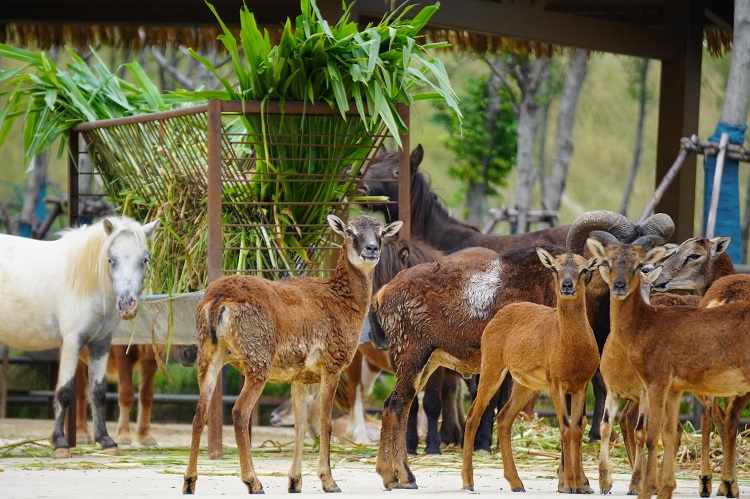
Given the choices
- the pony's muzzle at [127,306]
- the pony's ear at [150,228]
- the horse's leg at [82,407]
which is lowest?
the horse's leg at [82,407]

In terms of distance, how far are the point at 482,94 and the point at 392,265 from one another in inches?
492

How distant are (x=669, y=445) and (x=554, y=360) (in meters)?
0.98

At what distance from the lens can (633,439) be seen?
27.4ft

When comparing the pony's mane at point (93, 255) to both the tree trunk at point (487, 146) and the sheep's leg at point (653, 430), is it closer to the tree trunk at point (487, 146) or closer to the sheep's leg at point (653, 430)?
the sheep's leg at point (653, 430)

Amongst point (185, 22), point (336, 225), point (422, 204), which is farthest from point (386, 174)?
point (336, 225)

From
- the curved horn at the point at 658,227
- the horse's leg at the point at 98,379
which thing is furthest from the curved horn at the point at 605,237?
the horse's leg at the point at 98,379

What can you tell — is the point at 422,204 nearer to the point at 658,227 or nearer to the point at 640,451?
the point at 658,227

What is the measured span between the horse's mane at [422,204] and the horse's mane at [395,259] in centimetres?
225

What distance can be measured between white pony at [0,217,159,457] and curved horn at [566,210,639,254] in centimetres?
351

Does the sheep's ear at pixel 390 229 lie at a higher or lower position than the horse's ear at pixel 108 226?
higher

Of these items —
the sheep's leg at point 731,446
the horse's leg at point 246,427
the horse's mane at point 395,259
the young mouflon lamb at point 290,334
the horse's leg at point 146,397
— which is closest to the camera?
the horse's leg at point 246,427

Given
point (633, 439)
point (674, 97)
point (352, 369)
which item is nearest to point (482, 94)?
point (674, 97)

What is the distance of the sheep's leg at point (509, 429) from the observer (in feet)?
26.2

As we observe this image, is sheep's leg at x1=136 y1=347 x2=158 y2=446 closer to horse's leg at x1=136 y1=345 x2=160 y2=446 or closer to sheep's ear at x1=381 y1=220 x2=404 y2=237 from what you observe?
horse's leg at x1=136 y1=345 x2=160 y2=446
